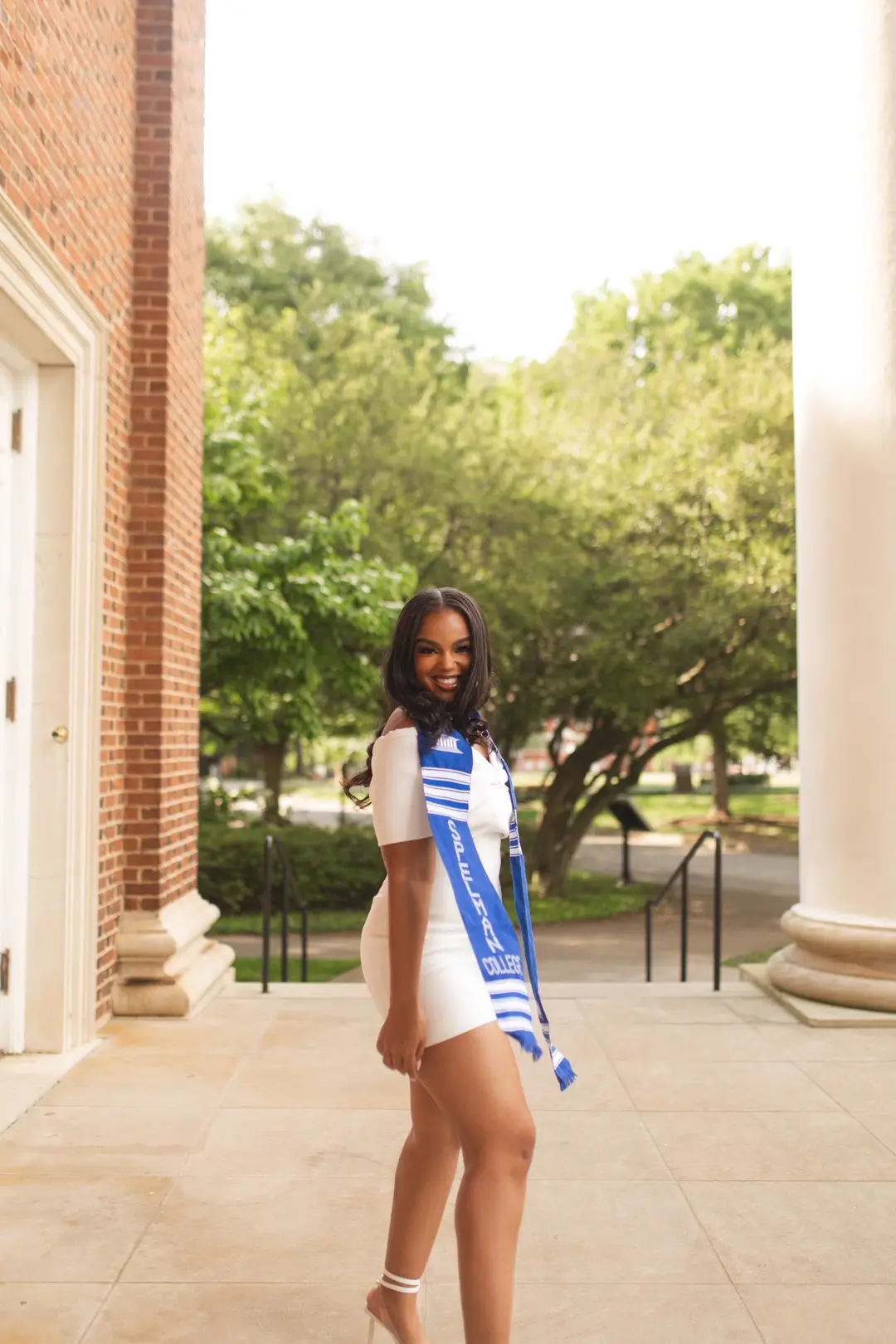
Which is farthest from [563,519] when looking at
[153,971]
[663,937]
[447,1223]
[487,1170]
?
[487,1170]

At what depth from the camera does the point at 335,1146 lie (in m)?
4.22

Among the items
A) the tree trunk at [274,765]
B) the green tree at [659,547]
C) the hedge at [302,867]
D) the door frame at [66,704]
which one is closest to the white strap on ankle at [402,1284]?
the door frame at [66,704]


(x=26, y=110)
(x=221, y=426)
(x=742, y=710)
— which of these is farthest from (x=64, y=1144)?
(x=742, y=710)

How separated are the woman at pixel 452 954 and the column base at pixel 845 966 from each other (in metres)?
3.86

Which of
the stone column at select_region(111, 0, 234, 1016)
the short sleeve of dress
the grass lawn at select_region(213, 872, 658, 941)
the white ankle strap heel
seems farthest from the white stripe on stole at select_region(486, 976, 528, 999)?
the grass lawn at select_region(213, 872, 658, 941)

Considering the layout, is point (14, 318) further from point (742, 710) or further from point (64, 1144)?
point (742, 710)

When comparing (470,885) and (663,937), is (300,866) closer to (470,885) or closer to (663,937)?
(663,937)

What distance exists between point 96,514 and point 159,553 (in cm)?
55

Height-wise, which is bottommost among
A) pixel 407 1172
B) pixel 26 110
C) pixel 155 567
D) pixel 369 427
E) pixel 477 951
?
pixel 407 1172

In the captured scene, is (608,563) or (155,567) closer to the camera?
(155,567)

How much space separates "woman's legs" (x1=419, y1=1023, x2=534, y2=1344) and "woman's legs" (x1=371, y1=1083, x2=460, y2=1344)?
210 millimetres

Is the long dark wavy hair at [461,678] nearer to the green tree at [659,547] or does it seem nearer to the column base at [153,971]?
the column base at [153,971]

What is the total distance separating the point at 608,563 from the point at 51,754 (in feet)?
39.5

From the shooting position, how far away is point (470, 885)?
95.7 inches
